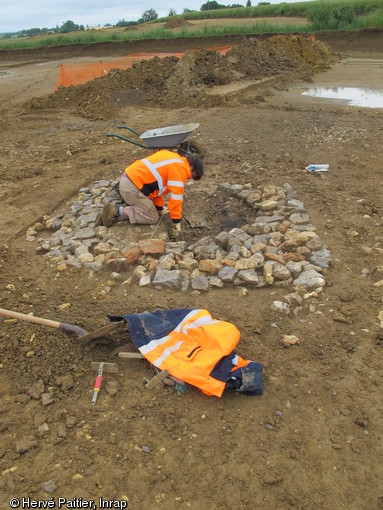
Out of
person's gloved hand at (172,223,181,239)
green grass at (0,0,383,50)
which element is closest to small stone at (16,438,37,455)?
person's gloved hand at (172,223,181,239)

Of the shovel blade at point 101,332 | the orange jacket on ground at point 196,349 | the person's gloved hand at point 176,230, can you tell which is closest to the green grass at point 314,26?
the person's gloved hand at point 176,230

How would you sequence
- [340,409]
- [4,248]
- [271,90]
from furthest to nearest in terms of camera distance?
[271,90] → [4,248] → [340,409]

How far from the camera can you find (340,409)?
282 cm

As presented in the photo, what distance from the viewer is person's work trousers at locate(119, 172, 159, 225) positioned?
5.18 m

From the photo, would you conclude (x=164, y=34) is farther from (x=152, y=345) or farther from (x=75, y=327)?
(x=152, y=345)

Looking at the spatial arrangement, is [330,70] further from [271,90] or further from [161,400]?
[161,400]

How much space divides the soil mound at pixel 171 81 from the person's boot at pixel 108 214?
7.14 meters

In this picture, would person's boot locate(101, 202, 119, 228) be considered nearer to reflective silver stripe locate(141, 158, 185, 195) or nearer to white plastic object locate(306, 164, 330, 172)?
reflective silver stripe locate(141, 158, 185, 195)

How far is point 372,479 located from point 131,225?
3.97 m

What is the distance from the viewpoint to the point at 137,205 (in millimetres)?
5277

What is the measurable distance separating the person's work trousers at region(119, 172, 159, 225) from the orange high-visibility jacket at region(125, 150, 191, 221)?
9 cm

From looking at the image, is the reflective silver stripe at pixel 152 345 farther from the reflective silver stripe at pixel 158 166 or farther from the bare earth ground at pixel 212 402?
the reflective silver stripe at pixel 158 166

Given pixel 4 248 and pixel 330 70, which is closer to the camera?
pixel 4 248

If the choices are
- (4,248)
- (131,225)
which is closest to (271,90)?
(131,225)
